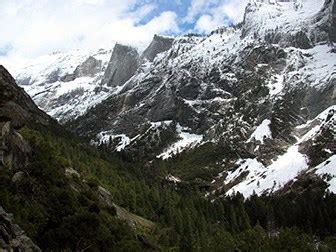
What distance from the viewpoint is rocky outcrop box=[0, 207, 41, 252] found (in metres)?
35.1

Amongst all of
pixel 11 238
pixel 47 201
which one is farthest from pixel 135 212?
pixel 11 238

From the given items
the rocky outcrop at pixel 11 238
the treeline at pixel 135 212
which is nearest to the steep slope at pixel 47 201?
the treeline at pixel 135 212

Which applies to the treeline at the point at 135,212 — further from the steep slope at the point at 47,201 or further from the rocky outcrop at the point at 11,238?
the rocky outcrop at the point at 11,238

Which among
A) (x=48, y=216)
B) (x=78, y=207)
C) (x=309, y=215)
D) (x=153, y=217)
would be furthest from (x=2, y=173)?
(x=309, y=215)

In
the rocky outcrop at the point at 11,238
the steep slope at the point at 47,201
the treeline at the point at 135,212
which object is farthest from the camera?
the treeline at the point at 135,212

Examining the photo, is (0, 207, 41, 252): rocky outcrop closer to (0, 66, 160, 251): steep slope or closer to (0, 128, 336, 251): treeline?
(0, 66, 160, 251): steep slope

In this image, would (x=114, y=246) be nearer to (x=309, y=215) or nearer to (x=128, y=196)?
(x=128, y=196)

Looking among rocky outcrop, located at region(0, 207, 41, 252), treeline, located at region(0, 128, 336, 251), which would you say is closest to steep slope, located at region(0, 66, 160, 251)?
treeline, located at region(0, 128, 336, 251)

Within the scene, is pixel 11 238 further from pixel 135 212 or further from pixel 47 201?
pixel 135 212

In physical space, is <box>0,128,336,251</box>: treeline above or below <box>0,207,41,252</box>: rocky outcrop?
above

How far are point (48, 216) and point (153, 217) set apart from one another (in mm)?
69293

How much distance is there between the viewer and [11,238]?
3641 cm

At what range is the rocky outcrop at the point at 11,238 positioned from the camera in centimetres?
3506

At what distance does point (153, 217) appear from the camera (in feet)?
438
